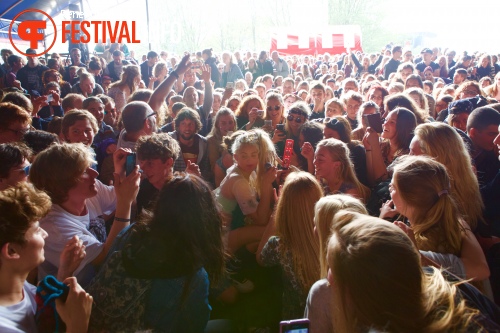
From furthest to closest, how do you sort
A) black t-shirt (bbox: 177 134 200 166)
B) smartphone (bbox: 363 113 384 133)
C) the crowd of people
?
black t-shirt (bbox: 177 134 200 166), smartphone (bbox: 363 113 384 133), the crowd of people

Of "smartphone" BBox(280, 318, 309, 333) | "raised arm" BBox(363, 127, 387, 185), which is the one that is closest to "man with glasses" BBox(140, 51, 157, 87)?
"raised arm" BBox(363, 127, 387, 185)

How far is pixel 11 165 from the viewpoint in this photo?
2.33 metres

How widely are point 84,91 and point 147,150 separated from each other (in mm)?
4298

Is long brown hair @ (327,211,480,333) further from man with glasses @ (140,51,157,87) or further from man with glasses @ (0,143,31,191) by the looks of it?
man with glasses @ (140,51,157,87)

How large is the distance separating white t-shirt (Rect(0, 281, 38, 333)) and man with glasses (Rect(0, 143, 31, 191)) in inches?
39.5

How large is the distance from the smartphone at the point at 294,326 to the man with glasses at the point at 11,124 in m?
2.81

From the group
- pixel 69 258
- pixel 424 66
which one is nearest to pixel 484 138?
pixel 69 258

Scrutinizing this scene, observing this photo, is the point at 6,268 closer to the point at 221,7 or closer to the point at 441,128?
the point at 441,128

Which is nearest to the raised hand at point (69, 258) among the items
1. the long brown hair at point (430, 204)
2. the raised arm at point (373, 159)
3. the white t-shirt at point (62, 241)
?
the white t-shirt at point (62, 241)

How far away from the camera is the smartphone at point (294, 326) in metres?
1.24

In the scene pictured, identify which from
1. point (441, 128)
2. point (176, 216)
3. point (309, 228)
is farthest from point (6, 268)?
point (441, 128)

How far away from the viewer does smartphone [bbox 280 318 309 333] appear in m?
1.24

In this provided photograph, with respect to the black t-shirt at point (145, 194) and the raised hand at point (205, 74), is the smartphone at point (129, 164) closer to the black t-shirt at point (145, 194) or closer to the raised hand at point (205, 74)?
the black t-shirt at point (145, 194)

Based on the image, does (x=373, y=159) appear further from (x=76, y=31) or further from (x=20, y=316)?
(x=76, y=31)
